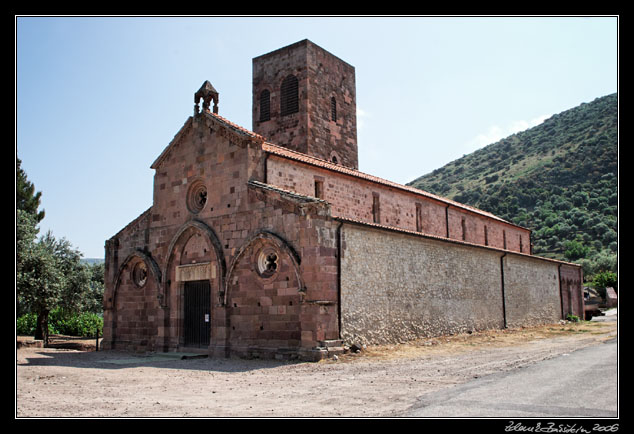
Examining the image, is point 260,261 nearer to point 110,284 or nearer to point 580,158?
point 110,284

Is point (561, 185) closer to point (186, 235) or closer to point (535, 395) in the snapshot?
point (186, 235)

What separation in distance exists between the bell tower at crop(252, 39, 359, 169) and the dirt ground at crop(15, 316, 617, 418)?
12598mm

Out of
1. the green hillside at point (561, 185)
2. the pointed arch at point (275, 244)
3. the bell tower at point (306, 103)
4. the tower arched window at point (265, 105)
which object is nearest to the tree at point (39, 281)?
the bell tower at point (306, 103)

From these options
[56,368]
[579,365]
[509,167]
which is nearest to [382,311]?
[579,365]

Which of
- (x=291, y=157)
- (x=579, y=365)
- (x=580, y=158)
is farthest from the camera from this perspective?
(x=580, y=158)

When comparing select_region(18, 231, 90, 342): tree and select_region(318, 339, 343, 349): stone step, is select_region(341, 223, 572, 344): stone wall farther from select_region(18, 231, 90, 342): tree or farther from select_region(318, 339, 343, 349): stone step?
select_region(18, 231, 90, 342): tree

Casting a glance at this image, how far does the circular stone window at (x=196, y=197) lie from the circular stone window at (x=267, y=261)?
422 centimetres

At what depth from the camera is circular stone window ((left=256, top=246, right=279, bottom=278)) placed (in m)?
18.7

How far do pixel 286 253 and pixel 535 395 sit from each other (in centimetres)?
1040

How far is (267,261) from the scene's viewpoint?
19.0 meters

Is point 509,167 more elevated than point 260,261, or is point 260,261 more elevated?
point 509,167

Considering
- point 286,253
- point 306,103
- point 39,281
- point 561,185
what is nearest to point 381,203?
point 306,103

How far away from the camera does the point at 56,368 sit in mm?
16609

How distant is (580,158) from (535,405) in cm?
8533
